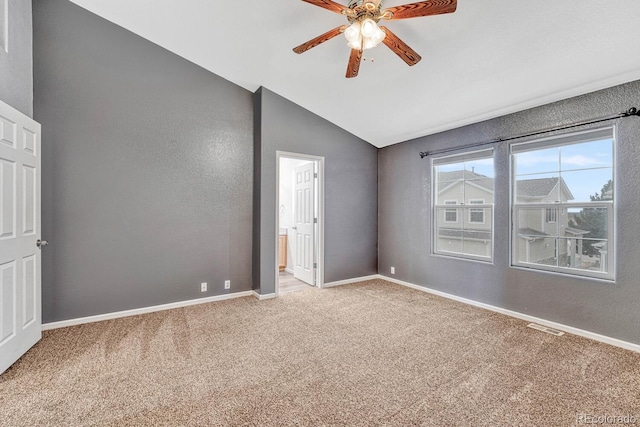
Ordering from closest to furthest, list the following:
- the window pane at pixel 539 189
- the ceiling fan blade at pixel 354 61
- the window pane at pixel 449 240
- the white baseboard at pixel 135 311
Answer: the ceiling fan blade at pixel 354 61 < the white baseboard at pixel 135 311 < the window pane at pixel 539 189 < the window pane at pixel 449 240

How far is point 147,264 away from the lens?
348 centimetres

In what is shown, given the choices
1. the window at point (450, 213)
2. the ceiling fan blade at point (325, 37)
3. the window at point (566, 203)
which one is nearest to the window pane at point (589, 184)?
the window at point (566, 203)

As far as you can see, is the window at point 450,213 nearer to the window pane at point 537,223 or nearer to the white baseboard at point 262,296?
the window pane at point 537,223

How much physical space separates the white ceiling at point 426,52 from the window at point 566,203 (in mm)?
561

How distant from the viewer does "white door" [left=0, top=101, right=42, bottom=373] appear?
85.1 inches

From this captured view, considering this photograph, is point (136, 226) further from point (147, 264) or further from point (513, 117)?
Result: point (513, 117)

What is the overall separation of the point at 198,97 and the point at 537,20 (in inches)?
145

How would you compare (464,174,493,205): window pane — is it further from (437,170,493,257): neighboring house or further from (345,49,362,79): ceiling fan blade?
(345,49,362,79): ceiling fan blade

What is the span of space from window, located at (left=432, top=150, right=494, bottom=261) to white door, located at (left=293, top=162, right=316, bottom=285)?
1954 millimetres

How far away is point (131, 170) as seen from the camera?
3377 mm

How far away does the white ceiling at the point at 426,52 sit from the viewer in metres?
2.29

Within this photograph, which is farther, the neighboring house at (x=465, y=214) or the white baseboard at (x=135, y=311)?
the neighboring house at (x=465, y=214)

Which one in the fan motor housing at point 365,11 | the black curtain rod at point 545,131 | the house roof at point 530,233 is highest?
the fan motor housing at point 365,11

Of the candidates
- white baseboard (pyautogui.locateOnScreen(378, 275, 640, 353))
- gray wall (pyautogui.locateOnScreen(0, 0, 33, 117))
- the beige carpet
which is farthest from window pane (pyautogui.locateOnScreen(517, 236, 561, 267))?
gray wall (pyautogui.locateOnScreen(0, 0, 33, 117))
